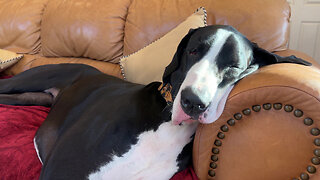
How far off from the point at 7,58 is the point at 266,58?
184 cm

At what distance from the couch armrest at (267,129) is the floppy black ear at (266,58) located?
10 centimetres

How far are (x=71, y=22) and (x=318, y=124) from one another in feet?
5.67

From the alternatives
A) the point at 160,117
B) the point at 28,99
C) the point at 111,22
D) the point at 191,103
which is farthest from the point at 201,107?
the point at 111,22

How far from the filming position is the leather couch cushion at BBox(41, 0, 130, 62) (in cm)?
187

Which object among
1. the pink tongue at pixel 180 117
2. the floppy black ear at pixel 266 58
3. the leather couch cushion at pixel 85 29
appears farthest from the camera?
the leather couch cushion at pixel 85 29

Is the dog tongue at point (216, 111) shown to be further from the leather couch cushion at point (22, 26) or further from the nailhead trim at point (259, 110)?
the leather couch cushion at point (22, 26)

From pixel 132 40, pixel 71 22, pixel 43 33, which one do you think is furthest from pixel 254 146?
pixel 43 33

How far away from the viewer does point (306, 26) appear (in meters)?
2.28

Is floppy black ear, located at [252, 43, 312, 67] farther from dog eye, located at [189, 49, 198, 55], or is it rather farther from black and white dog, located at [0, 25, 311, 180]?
dog eye, located at [189, 49, 198, 55]

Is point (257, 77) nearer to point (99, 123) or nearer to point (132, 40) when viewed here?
point (99, 123)

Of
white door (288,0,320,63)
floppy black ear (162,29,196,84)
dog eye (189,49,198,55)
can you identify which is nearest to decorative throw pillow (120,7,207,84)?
floppy black ear (162,29,196,84)

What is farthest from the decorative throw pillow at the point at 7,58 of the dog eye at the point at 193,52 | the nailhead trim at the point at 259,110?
the nailhead trim at the point at 259,110

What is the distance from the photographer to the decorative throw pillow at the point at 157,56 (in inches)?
57.3

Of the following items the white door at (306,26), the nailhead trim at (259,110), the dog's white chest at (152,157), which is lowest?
the white door at (306,26)
